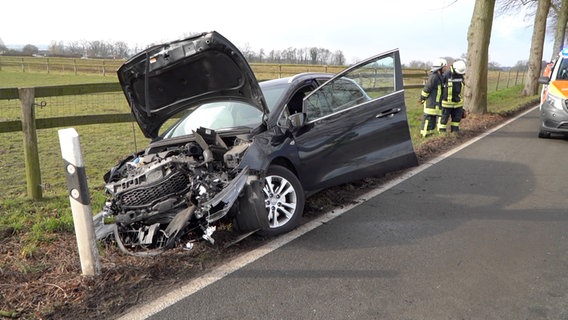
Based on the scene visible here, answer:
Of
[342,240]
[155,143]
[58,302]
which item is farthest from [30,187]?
[342,240]

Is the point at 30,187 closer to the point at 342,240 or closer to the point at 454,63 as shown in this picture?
the point at 342,240

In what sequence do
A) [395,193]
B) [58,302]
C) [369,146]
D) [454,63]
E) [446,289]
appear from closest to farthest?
[58,302], [446,289], [369,146], [395,193], [454,63]

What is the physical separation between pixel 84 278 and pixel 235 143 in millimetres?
1782

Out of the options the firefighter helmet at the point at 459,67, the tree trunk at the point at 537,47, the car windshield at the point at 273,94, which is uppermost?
the tree trunk at the point at 537,47

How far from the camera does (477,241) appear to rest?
4008 mm

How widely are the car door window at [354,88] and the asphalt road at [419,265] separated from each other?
121cm

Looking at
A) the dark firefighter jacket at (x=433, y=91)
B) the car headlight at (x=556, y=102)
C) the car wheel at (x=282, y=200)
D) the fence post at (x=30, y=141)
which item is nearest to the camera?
the car wheel at (x=282, y=200)

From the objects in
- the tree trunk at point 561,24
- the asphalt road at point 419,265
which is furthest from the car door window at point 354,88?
the tree trunk at point 561,24

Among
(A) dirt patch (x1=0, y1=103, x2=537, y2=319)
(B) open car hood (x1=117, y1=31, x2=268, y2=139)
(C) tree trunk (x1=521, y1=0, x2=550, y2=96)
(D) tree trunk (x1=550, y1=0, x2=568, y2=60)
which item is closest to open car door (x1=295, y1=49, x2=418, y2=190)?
(B) open car hood (x1=117, y1=31, x2=268, y2=139)

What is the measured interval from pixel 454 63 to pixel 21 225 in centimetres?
924

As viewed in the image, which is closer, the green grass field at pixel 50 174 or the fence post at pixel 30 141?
the green grass field at pixel 50 174

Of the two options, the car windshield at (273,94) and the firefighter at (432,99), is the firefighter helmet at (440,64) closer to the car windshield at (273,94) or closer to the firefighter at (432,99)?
the firefighter at (432,99)

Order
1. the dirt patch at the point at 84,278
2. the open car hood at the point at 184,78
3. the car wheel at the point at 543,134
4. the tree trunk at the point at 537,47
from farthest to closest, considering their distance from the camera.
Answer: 1. the tree trunk at the point at 537,47
2. the car wheel at the point at 543,134
3. the open car hood at the point at 184,78
4. the dirt patch at the point at 84,278

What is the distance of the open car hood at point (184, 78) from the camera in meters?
3.81
